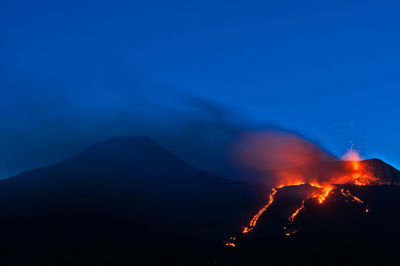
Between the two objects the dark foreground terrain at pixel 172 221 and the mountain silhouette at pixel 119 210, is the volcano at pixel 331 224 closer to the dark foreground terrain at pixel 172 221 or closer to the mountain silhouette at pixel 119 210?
the dark foreground terrain at pixel 172 221

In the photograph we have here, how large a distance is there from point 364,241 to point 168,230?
28.0 metres

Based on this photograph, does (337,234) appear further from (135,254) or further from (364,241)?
(135,254)

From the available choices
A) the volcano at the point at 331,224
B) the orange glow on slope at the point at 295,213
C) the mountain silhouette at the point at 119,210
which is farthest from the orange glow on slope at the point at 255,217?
the orange glow on slope at the point at 295,213

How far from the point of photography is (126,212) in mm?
71938

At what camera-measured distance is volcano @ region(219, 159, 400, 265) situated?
46.4 meters

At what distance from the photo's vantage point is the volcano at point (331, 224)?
46.4 metres

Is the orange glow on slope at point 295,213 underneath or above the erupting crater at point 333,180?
underneath

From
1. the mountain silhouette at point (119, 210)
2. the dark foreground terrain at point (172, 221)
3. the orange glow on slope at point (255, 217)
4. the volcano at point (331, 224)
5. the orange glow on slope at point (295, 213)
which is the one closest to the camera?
the volcano at point (331, 224)

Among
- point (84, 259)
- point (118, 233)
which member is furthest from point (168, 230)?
point (84, 259)

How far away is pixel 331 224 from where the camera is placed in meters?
59.8

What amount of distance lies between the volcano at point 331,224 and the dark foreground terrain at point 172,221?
160 mm

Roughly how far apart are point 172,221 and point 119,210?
1330cm

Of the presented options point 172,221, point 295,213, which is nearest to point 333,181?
point 295,213

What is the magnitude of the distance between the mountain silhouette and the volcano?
493 centimetres
